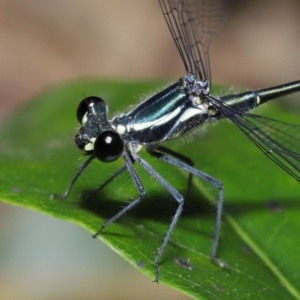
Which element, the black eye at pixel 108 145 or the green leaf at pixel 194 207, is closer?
the green leaf at pixel 194 207

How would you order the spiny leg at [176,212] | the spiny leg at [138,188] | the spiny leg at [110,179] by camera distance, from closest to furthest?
the spiny leg at [176,212], the spiny leg at [138,188], the spiny leg at [110,179]

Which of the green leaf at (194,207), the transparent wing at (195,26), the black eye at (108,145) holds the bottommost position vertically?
the green leaf at (194,207)

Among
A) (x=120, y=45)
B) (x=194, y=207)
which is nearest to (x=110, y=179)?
(x=194, y=207)

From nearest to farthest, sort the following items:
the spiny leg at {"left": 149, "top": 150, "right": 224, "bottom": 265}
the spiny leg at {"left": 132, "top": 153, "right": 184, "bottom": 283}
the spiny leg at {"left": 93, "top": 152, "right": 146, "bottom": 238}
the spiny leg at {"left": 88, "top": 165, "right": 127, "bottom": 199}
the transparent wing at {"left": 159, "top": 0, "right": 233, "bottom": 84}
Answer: the spiny leg at {"left": 132, "top": 153, "right": 184, "bottom": 283}
the spiny leg at {"left": 93, "top": 152, "right": 146, "bottom": 238}
the spiny leg at {"left": 149, "top": 150, "right": 224, "bottom": 265}
the spiny leg at {"left": 88, "top": 165, "right": 127, "bottom": 199}
the transparent wing at {"left": 159, "top": 0, "right": 233, "bottom": 84}

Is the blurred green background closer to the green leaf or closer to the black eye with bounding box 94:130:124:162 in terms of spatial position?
the green leaf

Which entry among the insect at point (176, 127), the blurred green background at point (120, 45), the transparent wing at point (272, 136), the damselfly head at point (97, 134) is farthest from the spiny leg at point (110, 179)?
the blurred green background at point (120, 45)

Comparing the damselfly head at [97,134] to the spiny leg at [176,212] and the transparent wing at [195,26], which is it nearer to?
the spiny leg at [176,212]

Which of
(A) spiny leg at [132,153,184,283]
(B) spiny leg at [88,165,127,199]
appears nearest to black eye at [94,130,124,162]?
(A) spiny leg at [132,153,184,283]

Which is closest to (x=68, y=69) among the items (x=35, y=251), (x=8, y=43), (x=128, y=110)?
(x=8, y=43)
